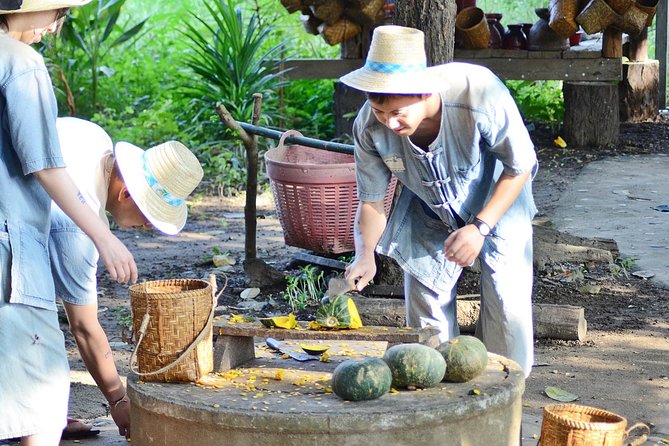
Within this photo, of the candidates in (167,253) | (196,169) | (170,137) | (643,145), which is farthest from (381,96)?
(643,145)

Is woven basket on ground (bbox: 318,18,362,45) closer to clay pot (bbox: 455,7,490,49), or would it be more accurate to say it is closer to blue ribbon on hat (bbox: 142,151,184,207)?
clay pot (bbox: 455,7,490,49)

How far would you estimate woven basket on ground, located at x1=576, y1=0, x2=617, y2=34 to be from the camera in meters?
9.12

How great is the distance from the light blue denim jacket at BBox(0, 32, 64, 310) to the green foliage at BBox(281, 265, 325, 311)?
3060 millimetres

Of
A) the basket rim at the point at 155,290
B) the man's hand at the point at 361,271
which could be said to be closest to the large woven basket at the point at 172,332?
the basket rim at the point at 155,290

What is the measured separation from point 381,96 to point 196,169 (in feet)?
2.30

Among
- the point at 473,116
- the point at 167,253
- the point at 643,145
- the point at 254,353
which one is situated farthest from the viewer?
the point at 643,145

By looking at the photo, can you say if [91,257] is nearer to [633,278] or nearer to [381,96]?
[381,96]

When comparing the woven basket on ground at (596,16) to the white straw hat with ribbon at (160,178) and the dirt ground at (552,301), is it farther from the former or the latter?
the white straw hat with ribbon at (160,178)

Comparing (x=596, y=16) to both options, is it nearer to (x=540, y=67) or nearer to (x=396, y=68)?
(x=540, y=67)

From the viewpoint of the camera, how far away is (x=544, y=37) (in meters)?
9.77

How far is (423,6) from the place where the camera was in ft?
18.7

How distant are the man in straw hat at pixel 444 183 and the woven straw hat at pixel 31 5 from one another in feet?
3.15

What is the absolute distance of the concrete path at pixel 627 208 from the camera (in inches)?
279

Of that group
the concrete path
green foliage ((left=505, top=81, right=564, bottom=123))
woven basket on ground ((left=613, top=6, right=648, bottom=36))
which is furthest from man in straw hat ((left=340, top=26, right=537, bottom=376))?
green foliage ((left=505, top=81, right=564, bottom=123))
